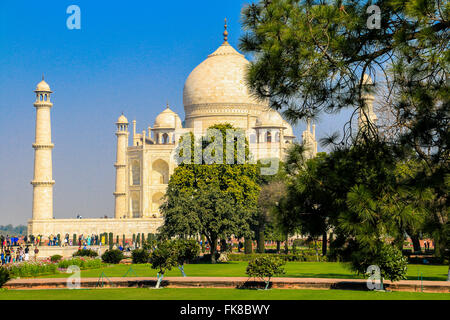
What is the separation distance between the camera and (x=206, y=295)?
15.4 m

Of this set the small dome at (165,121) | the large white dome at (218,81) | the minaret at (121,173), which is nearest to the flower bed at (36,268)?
the minaret at (121,173)

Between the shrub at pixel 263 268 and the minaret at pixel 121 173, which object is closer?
the shrub at pixel 263 268

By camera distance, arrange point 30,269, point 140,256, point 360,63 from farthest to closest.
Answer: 1. point 140,256
2. point 30,269
3. point 360,63

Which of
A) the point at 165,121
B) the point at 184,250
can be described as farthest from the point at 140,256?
the point at 165,121

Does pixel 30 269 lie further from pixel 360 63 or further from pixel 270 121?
pixel 270 121

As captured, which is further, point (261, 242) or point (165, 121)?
point (165, 121)

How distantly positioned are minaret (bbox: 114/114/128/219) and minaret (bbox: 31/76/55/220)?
10.0 meters

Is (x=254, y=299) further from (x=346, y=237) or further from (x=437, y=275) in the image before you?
(x=437, y=275)

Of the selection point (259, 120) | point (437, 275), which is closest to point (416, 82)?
point (437, 275)

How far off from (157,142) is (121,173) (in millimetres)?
5132

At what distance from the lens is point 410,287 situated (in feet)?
52.8

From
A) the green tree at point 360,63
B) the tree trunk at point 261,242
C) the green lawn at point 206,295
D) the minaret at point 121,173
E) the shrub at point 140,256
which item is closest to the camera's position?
the green tree at point 360,63

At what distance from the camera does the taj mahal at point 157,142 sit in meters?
47.0

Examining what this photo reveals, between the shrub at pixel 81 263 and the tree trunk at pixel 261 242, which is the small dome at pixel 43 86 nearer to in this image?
the tree trunk at pixel 261 242
